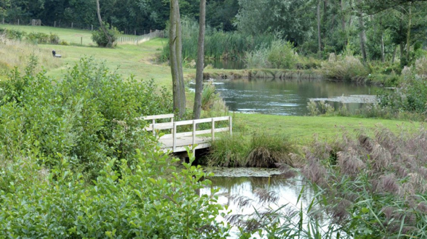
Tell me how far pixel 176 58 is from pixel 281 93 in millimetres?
17157

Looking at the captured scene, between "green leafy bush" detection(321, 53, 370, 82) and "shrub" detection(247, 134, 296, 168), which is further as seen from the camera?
"green leafy bush" detection(321, 53, 370, 82)

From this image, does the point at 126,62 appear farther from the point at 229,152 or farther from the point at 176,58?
the point at 229,152

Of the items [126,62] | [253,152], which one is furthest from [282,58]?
[253,152]

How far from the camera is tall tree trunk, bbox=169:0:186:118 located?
17516mm

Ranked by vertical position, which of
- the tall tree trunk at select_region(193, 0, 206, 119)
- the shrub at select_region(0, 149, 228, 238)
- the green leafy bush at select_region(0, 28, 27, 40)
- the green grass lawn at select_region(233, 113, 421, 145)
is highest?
the green leafy bush at select_region(0, 28, 27, 40)

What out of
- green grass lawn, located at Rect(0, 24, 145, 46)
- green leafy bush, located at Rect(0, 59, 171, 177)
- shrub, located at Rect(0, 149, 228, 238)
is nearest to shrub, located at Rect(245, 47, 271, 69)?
green grass lawn, located at Rect(0, 24, 145, 46)

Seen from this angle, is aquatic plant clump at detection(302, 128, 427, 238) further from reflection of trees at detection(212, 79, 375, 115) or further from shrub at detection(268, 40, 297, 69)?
shrub at detection(268, 40, 297, 69)

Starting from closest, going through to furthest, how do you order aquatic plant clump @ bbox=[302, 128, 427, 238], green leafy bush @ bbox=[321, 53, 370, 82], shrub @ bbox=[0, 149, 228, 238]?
aquatic plant clump @ bbox=[302, 128, 427, 238], shrub @ bbox=[0, 149, 228, 238], green leafy bush @ bbox=[321, 53, 370, 82]

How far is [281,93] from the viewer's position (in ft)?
114

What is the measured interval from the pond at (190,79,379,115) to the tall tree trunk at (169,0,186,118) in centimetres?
803

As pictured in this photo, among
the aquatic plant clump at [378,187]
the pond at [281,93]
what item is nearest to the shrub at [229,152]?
the aquatic plant clump at [378,187]

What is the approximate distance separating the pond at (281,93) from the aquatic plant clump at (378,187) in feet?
63.2

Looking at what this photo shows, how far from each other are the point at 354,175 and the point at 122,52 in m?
45.1

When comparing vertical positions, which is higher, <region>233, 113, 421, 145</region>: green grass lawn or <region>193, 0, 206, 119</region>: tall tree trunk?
<region>193, 0, 206, 119</region>: tall tree trunk
